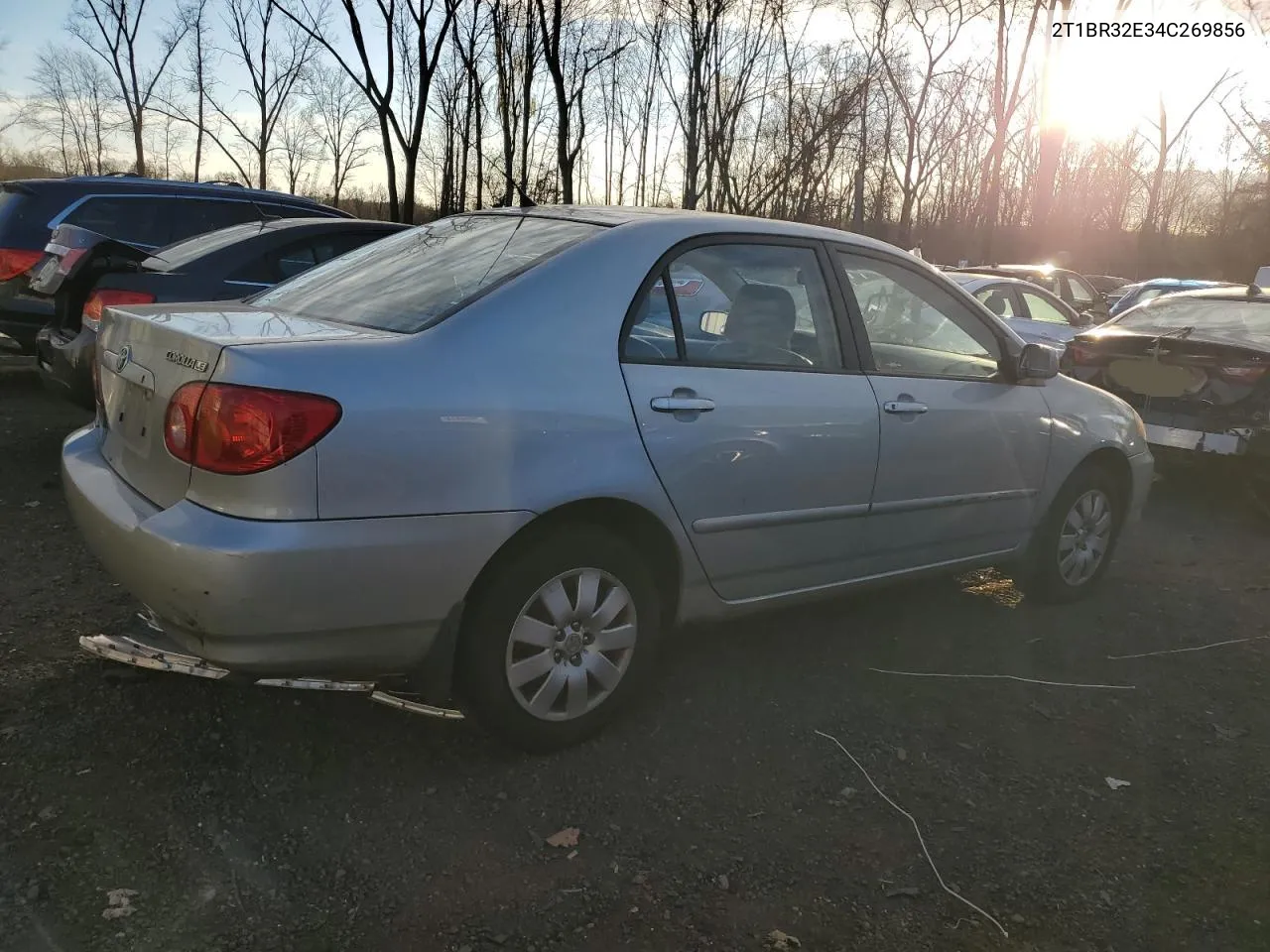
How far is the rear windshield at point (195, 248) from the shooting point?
18.4 feet

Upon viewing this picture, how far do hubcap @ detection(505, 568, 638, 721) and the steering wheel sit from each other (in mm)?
822

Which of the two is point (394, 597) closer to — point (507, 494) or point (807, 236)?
point (507, 494)

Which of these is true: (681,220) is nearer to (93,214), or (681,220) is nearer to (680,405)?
(680,405)

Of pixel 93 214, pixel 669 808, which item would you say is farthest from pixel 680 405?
pixel 93 214

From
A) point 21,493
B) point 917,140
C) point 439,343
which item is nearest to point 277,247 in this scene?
point 21,493

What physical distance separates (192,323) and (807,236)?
6.98 ft

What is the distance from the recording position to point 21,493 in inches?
205

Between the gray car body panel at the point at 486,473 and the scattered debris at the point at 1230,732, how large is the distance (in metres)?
1.24

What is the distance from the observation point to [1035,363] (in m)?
4.15

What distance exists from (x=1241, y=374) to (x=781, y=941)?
5645mm

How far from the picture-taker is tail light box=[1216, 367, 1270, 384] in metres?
6.31

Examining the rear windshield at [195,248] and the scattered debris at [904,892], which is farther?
the rear windshield at [195,248]

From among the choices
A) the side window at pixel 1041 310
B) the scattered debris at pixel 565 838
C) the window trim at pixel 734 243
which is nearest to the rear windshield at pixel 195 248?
the window trim at pixel 734 243

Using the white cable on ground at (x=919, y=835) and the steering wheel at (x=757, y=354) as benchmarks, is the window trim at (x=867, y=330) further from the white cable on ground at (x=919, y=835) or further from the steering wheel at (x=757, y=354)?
the white cable on ground at (x=919, y=835)
